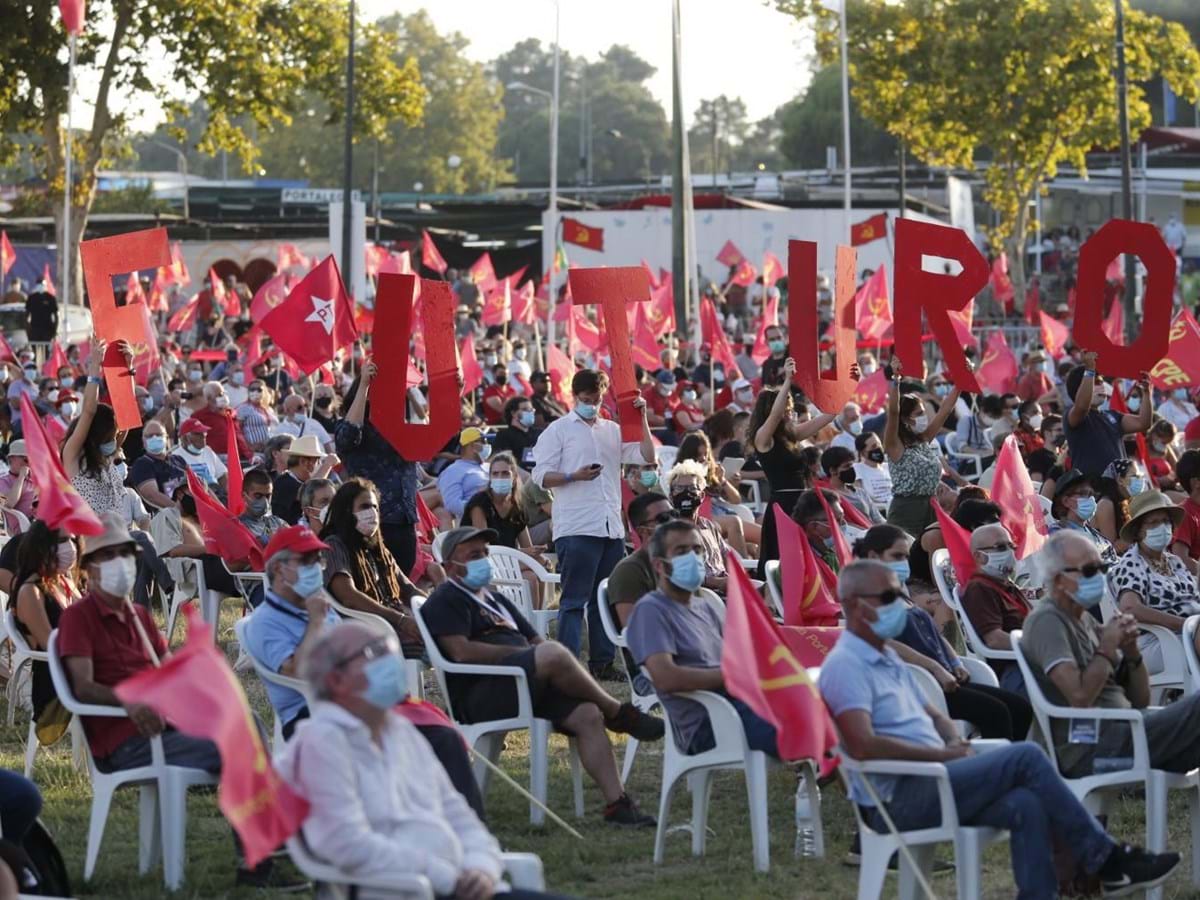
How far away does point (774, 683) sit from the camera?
22.4 feet

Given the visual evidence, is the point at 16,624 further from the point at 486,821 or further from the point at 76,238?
the point at 76,238

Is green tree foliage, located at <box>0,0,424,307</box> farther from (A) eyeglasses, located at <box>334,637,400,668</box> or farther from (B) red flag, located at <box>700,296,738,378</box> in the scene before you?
(A) eyeglasses, located at <box>334,637,400,668</box>

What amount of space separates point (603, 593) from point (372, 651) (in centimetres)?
395

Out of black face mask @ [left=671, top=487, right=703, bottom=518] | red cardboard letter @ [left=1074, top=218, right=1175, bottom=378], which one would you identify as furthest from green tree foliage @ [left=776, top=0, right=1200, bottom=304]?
black face mask @ [left=671, top=487, right=703, bottom=518]

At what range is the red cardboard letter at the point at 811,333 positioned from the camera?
42.2 feet

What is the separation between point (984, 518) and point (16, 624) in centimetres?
474

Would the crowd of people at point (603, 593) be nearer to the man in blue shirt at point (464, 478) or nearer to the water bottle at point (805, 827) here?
the man in blue shirt at point (464, 478)

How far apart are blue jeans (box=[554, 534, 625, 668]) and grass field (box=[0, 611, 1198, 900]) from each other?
6.16 ft

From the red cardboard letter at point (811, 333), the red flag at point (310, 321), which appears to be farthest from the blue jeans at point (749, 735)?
the red flag at point (310, 321)

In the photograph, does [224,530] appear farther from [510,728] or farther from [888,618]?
[888,618]

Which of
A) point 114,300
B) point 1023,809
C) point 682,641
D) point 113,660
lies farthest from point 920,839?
point 114,300

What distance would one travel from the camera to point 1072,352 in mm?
29953

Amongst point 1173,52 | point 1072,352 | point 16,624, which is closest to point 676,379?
point 1072,352

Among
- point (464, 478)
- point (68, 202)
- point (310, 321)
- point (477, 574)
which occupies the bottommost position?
point (464, 478)
